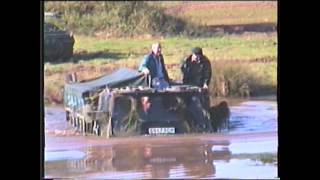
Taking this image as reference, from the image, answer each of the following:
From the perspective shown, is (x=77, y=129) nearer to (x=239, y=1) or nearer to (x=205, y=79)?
(x=205, y=79)

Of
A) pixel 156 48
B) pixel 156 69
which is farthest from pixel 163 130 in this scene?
pixel 156 48

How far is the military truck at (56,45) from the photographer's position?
128 inches

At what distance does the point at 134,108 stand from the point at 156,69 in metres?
0.24

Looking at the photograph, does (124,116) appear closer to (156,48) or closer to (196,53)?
(156,48)

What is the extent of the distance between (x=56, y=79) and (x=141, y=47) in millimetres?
499

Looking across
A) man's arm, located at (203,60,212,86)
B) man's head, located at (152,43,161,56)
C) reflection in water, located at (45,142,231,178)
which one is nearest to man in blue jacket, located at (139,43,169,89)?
man's head, located at (152,43,161,56)

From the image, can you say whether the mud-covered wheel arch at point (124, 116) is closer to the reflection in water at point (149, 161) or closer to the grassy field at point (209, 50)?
the reflection in water at point (149, 161)

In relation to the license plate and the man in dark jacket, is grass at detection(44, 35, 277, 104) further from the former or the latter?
the license plate

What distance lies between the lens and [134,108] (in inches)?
127

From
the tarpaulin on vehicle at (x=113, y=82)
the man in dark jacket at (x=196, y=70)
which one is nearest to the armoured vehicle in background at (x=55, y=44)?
the tarpaulin on vehicle at (x=113, y=82)

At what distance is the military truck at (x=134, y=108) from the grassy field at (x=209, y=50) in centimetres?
8

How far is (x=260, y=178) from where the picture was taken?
3.17 m

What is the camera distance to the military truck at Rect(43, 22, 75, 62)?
3.26 metres
